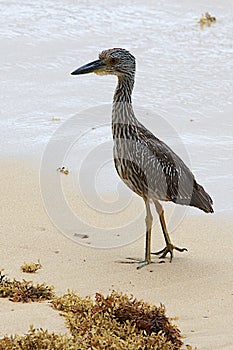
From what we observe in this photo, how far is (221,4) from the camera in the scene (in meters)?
16.1

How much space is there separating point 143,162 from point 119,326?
176cm

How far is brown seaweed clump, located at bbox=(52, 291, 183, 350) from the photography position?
15.2 ft

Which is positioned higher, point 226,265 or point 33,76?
point 33,76

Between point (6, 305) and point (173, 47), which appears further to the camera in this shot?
point (173, 47)

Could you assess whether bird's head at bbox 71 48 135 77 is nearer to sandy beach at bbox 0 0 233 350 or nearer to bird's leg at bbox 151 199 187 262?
bird's leg at bbox 151 199 187 262

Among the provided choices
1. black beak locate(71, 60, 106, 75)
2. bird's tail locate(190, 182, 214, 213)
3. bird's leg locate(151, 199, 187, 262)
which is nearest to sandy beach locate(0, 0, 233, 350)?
bird's leg locate(151, 199, 187, 262)

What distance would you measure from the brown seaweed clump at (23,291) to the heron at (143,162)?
1.11 meters

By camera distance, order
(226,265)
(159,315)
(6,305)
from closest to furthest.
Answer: (159,315)
(6,305)
(226,265)

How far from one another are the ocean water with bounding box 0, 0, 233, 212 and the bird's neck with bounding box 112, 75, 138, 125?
5.31 ft

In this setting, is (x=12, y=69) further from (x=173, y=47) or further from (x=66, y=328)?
(x=66, y=328)

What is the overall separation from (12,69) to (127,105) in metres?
5.07

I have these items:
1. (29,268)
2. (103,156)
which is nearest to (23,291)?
(29,268)

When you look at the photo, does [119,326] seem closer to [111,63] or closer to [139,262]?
[139,262]

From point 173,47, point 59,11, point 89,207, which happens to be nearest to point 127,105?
point 89,207
